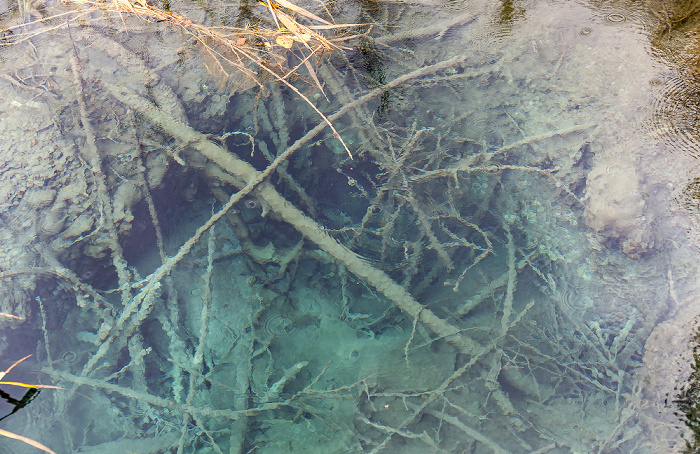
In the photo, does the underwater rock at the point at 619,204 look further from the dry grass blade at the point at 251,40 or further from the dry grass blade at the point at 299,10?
the dry grass blade at the point at 299,10

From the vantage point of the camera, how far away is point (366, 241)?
1.99 meters

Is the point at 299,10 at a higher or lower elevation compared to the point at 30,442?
higher

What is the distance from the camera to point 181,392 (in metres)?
1.66

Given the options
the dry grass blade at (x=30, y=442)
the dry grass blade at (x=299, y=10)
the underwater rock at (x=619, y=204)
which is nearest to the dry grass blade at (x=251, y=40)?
the dry grass blade at (x=299, y=10)

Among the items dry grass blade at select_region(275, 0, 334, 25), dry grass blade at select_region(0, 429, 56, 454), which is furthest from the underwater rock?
dry grass blade at select_region(0, 429, 56, 454)

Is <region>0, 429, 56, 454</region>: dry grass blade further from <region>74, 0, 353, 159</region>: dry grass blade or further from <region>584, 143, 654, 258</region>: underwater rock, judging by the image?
<region>584, 143, 654, 258</region>: underwater rock

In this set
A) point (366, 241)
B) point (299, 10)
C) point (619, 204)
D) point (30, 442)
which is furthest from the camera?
point (299, 10)

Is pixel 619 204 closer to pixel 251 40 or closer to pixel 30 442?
pixel 251 40

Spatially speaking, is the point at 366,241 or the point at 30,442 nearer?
the point at 30,442

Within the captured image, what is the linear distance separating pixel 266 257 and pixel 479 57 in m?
1.60

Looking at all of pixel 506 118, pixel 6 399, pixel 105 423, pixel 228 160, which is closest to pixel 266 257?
pixel 228 160

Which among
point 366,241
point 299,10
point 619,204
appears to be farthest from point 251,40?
point 619,204

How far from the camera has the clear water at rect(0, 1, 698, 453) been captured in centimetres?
157

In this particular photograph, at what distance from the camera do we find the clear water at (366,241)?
5.14 ft
